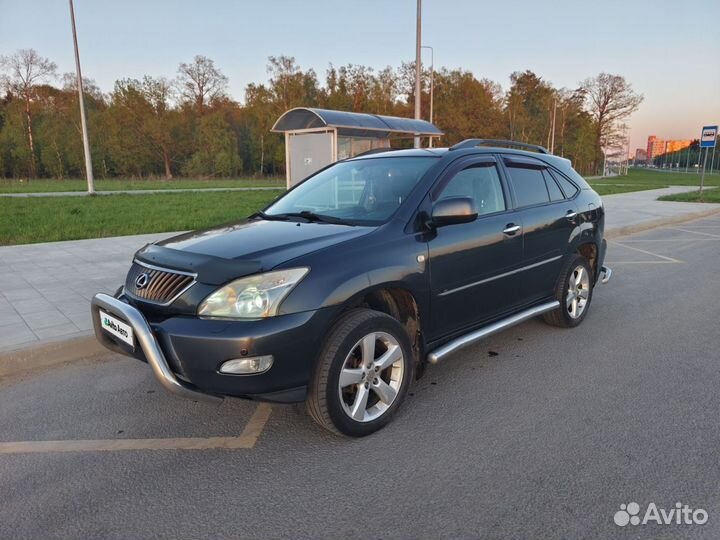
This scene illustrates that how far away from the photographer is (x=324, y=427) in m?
3.03

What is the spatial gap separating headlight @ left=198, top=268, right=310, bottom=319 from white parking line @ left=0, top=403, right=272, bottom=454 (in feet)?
2.70

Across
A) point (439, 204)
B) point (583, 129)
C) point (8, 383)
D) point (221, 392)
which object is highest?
point (583, 129)

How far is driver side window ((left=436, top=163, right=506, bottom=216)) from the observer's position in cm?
390

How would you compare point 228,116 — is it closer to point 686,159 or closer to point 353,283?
point 353,283

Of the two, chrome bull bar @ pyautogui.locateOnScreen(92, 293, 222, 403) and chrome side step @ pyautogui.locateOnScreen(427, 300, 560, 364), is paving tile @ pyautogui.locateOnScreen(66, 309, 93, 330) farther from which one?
chrome side step @ pyautogui.locateOnScreen(427, 300, 560, 364)

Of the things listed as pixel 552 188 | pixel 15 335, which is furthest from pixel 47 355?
pixel 552 188

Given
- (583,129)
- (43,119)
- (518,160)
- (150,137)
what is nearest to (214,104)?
(150,137)

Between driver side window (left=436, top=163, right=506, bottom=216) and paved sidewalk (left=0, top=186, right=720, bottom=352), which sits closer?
driver side window (left=436, top=163, right=506, bottom=216)

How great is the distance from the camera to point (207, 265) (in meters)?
2.97

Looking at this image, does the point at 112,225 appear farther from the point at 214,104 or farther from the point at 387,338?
the point at 214,104

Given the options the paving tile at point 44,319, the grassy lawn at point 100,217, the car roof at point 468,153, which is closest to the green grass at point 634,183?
the grassy lawn at point 100,217

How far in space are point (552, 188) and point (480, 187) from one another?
1138mm

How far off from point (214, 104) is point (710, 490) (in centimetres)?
6052

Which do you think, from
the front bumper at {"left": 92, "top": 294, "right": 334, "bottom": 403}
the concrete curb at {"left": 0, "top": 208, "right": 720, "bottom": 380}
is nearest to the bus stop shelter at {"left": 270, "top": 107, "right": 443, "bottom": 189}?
the concrete curb at {"left": 0, "top": 208, "right": 720, "bottom": 380}
